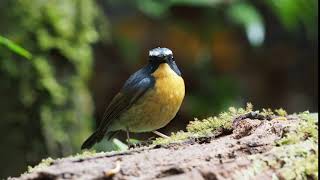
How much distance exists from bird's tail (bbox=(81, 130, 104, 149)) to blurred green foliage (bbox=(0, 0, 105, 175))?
1413 millimetres

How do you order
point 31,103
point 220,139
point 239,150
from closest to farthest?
point 239,150
point 220,139
point 31,103

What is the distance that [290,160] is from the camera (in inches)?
82.4

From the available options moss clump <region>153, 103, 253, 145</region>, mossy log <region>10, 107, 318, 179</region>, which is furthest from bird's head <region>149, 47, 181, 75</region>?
mossy log <region>10, 107, 318, 179</region>

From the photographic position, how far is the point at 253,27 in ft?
21.8

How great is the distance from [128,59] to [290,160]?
5388 millimetres

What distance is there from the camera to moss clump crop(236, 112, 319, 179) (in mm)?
2057

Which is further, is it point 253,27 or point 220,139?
point 253,27

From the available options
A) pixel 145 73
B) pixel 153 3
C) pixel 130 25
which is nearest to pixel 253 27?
pixel 153 3

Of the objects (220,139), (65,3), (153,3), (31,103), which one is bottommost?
(220,139)

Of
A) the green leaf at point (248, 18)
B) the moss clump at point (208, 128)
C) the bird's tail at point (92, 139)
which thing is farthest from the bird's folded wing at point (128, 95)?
the green leaf at point (248, 18)

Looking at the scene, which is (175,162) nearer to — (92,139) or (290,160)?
(290,160)

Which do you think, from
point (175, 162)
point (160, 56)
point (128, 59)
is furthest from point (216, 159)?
point (128, 59)

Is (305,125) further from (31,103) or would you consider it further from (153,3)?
(153,3)

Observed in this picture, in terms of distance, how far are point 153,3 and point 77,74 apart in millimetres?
2086
